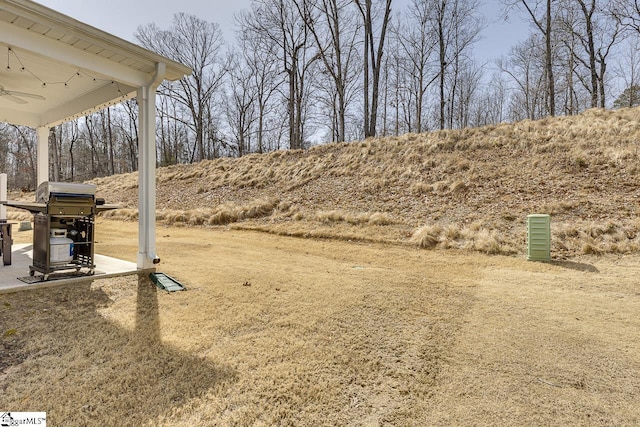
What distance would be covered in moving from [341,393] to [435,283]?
265 centimetres

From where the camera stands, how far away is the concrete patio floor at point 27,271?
341 centimetres

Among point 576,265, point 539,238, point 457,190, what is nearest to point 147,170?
point 539,238

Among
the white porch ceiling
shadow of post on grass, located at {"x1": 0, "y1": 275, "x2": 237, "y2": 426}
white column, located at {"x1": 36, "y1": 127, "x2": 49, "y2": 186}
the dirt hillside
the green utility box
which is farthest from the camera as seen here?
white column, located at {"x1": 36, "y1": 127, "x2": 49, "y2": 186}

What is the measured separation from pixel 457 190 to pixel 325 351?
7226 mm

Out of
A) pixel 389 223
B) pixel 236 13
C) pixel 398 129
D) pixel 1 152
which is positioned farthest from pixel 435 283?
pixel 1 152

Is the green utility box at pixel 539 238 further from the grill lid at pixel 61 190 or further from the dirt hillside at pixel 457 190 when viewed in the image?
the grill lid at pixel 61 190

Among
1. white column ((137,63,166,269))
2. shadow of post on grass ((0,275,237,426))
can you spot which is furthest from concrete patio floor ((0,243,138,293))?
shadow of post on grass ((0,275,237,426))

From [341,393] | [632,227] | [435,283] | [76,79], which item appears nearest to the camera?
[341,393]

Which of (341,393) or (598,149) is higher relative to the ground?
(598,149)

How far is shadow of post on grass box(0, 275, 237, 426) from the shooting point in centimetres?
169

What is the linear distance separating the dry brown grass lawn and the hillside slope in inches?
85.6

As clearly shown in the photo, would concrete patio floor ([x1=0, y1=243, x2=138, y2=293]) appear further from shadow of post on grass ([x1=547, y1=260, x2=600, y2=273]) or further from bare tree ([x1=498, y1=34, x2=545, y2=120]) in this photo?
bare tree ([x1=498, y1=34, x2=545, y2=120])

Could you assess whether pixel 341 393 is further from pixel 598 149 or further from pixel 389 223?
pixel 598 149

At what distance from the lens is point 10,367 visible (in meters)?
2.06
